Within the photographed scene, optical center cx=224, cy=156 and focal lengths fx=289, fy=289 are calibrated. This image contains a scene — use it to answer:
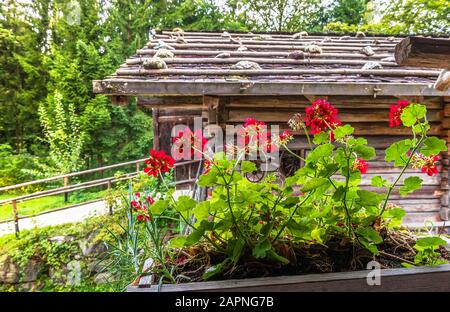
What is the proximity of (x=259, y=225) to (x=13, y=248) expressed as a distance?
6.64 metres

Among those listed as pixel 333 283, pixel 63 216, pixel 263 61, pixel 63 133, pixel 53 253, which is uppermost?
pixel 263 61

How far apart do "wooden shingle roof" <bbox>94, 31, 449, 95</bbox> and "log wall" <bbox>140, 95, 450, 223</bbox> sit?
0.25 m

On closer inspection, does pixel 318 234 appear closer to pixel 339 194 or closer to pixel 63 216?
→ pixel 339 194

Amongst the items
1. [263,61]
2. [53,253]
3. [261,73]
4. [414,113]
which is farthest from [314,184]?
[53,253]

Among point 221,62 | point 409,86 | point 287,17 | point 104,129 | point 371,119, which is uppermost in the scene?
point 287,17

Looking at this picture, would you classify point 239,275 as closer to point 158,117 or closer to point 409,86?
point 409,86

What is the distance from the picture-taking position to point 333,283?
72 centimetres

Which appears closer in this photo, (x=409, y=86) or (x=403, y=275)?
(x=403, y=275)

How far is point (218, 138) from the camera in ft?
9.52

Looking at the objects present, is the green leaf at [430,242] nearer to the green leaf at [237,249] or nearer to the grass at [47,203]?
the green leaf at [237,249]

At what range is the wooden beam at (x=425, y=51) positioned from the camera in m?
0.77

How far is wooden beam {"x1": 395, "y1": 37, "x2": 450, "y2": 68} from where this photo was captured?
77cm

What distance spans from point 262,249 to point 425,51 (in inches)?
26.9

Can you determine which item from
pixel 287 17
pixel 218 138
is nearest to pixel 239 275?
pixel 218 138
